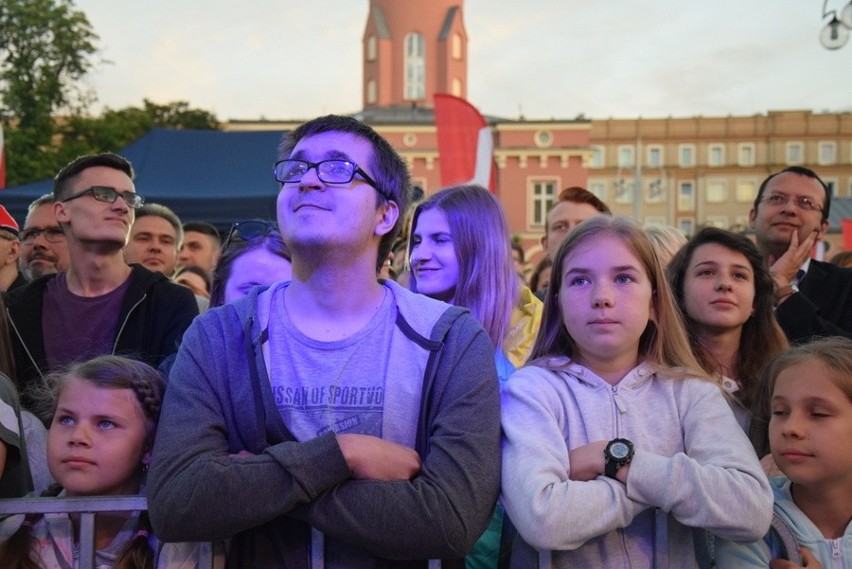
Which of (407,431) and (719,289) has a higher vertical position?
(719,289)

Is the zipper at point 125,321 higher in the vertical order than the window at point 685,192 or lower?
lower

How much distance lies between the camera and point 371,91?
5381 cm

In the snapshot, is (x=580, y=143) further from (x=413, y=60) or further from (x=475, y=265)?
(x=475, y=265)

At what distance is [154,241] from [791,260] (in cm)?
401

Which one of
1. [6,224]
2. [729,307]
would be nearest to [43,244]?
[6,224]

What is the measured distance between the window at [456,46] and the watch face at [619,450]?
52.3 meters

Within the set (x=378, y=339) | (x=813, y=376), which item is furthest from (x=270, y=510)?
(x=813, y=376)

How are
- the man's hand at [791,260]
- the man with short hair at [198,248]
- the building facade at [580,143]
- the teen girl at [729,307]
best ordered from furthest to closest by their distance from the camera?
the building facade at [580,143], the man with short hair at [198,248], the man's hand at [791,260], the teen girl at [729,307]

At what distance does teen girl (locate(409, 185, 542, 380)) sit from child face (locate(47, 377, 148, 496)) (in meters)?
1.49

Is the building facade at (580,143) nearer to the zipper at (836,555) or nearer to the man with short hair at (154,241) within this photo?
the man with short hair at (154,241)

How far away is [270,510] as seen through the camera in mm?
2090

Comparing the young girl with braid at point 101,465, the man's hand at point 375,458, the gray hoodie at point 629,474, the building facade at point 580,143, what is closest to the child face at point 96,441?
the young girl with braid at point 101,465

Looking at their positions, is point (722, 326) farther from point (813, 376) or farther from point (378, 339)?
point (378, 339)

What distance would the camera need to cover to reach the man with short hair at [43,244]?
601 cm
